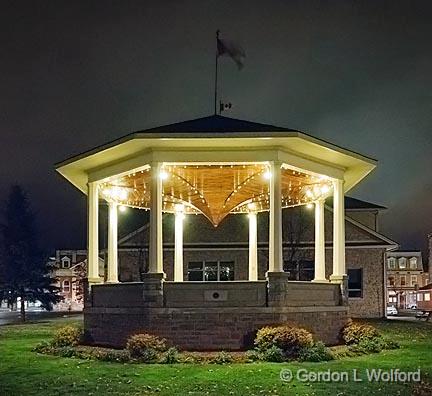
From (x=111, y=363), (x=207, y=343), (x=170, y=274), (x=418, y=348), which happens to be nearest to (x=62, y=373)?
(x=111, y=363)

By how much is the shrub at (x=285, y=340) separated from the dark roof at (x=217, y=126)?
5002 mm

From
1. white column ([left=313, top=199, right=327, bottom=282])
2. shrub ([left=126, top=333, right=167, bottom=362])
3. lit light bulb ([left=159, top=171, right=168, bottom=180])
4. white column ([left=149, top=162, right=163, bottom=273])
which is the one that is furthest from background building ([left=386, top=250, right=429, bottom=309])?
shrub ([left=126, top=333, right=167, bottom=362])

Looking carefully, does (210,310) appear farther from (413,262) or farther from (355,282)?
(413,262)

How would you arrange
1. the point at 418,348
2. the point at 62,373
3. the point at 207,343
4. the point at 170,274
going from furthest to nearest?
the point at 170,274 → the point at 418,348 → the point at 207,343 → the point at 62,373

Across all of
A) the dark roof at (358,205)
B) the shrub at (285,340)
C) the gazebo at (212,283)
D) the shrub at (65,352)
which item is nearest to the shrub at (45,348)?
the shrub at (65,352)

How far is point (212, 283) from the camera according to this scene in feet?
60.2

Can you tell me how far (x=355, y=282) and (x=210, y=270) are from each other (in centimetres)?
833

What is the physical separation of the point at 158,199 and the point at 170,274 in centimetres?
2238

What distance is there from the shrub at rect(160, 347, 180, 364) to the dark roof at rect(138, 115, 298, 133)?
5660 millimetres

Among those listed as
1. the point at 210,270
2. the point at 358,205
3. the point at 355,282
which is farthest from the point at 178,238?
the point at 358,205

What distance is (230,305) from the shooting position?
715 inches

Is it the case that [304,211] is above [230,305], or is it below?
above

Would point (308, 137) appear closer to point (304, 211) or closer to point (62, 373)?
point (62, 373)

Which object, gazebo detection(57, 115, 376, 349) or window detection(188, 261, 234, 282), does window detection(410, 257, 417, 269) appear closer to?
window detection(188, 261, 234, 282)
